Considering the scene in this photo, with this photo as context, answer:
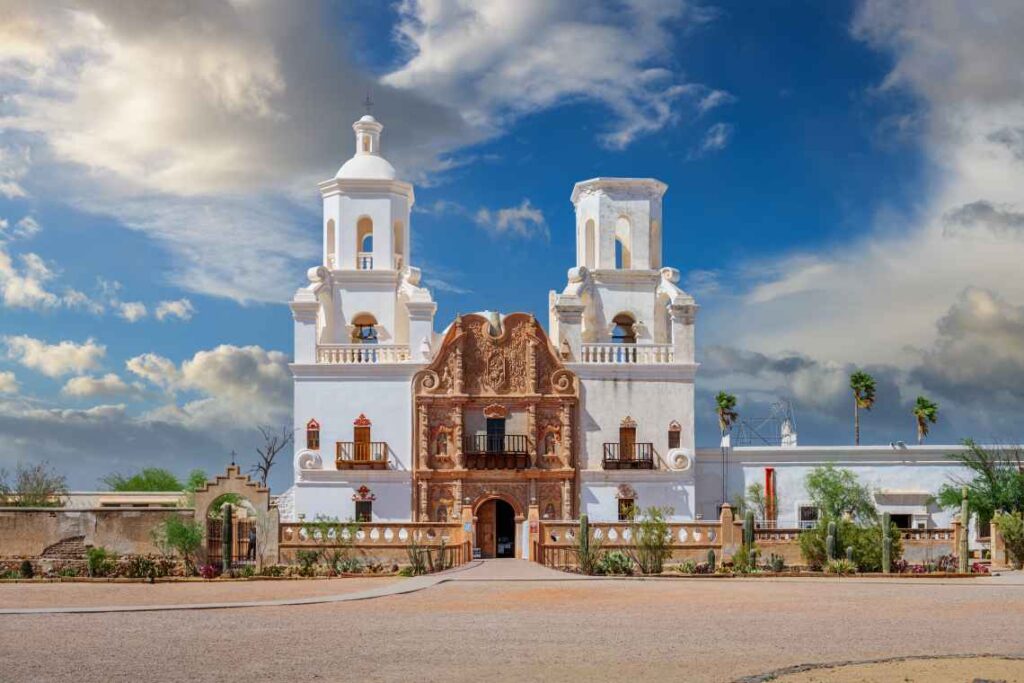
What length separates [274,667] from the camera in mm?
15336

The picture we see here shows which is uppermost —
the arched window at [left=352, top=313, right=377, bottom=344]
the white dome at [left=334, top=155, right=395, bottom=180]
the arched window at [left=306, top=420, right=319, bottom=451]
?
the white dome at [left=334, top=155, right=395, bottom=180]

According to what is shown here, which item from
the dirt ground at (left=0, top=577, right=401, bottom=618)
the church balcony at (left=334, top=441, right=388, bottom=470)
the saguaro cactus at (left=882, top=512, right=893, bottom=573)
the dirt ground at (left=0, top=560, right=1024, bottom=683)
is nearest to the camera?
the dirt ground at (left=0, top=560, right=1024, bottom=683)

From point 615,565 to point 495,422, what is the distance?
46.0 ft

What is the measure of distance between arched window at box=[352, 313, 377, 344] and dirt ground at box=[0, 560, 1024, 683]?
25.0 m

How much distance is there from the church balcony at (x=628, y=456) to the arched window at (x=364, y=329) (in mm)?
9882

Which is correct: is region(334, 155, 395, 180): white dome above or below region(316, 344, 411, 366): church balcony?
above

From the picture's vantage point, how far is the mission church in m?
47.1

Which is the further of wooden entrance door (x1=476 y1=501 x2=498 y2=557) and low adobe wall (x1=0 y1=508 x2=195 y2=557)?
wooden entrance door (x1=476 y1=501 x2=498 y2=557)

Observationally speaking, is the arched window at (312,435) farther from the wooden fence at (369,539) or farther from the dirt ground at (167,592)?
the dirt ground at (167,592)

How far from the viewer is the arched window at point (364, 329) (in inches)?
1986

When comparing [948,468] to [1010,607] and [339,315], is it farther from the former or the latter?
[1010,607]

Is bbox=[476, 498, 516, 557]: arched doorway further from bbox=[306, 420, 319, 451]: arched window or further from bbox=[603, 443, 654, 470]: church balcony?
bbox=[306, 420, 319, 451]: arched window

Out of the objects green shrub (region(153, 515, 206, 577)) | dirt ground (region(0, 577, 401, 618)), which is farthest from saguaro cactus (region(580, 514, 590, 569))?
green shrub (region(153, 515, 206, 577))

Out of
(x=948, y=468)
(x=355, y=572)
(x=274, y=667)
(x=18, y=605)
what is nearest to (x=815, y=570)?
(x=355, y=572)
